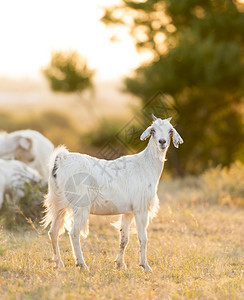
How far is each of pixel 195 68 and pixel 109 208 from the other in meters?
10.8

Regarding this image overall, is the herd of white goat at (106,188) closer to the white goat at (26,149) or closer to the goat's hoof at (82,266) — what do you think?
the goat's hoof at (82,266)

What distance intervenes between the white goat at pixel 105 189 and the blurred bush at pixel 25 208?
2.35 meters

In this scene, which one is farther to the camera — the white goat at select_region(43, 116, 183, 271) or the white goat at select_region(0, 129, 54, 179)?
the white goat at select_region(0, 129, 54, 179)

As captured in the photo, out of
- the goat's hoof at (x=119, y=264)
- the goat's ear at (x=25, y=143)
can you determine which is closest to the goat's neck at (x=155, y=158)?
the goat's hoof at (x=119, y=264)

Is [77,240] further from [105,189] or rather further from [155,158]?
[155,158]

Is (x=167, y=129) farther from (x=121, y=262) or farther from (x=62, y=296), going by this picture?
(x=62, y=296)

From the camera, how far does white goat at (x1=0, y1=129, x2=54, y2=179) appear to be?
33.7 ft

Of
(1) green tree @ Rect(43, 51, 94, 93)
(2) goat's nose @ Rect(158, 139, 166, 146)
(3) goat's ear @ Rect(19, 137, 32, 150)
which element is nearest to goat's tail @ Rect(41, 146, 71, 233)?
(2) goat's nose @ Rect(158, 139, 166, 146)

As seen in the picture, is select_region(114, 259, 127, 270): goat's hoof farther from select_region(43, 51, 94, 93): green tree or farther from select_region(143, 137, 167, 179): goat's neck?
select_region(43, 51, 94, 93): green tree

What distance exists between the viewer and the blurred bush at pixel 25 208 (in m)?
7.94

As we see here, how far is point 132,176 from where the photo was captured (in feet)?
18.9

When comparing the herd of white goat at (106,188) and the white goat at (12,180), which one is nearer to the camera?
the herd of white goat at (106,188)

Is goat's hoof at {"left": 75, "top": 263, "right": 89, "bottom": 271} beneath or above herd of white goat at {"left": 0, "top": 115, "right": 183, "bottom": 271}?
beneath

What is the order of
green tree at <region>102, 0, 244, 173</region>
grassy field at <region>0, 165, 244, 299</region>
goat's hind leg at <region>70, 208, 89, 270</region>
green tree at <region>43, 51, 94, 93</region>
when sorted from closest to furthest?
1. grassy field at <region>0, 165, 244, 299</region>
2. goat's hind leg at <region>70, 208, 89, 270</region>
3. green tree at <region>102, 0, 244, 173</region>
4. green tree at <region>43, 51, 94, 93</region>
